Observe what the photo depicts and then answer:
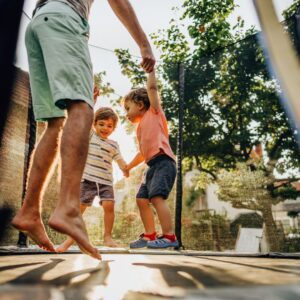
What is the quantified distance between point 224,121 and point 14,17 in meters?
5.93

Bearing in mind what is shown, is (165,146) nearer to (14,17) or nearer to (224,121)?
(14,17)

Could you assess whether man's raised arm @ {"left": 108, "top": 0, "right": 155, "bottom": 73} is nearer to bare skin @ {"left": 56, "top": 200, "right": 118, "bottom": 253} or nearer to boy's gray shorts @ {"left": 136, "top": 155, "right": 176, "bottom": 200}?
boy's gray shorts @ {"left": 136, "top": 155, "right": 176, "bottom": 200}

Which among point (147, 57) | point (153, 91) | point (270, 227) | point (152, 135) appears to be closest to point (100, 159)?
point (152, 135)

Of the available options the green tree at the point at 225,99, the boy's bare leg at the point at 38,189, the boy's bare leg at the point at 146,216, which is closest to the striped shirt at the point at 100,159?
the boy's bare leg at the point at 146,216

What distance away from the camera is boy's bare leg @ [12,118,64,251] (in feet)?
3.05

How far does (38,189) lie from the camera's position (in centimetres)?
97

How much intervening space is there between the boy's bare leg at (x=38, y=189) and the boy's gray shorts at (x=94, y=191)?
1.07m

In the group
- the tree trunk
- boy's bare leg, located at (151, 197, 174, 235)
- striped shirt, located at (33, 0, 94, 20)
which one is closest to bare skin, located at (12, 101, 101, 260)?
striped shirt, located at (33, 0, 94, 20)

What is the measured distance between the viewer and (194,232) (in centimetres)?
464

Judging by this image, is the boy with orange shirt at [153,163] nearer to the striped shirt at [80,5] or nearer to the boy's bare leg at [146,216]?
the boy's bare leg at [146,216]

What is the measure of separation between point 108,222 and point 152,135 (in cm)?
66

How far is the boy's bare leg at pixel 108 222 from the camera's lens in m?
2.03

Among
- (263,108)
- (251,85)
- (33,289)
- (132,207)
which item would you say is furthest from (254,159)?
(33,289)

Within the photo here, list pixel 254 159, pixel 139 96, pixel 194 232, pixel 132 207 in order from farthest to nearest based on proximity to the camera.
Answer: pixel 254 159, pixel 194 232, pixel 132 207, pixel 139 96
